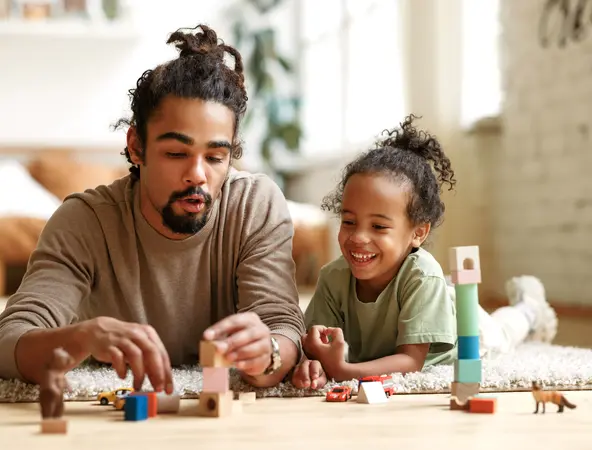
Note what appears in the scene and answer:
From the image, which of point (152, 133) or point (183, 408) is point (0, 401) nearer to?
point (183, 408)

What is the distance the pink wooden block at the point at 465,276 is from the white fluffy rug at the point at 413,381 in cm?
31

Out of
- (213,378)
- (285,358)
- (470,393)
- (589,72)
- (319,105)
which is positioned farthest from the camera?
(319,105)

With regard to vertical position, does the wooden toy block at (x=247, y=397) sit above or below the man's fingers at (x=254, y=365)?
below

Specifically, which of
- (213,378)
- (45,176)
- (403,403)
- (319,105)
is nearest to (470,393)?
(403,403)

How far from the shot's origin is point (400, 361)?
5.60ft

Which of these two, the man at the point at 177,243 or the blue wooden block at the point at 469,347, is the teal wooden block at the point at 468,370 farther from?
the man at the point at 177,243

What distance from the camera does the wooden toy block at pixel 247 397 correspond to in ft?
4.95

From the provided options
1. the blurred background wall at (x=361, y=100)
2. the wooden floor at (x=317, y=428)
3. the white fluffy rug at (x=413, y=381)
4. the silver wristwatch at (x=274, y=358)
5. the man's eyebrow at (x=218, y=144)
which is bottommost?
the wooden floor at (x=317, y=428)

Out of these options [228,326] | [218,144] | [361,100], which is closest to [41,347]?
[228,326]

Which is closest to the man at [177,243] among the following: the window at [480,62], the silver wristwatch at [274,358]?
the silver wristwatch at [274,358]

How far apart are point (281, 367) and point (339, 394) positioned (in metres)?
0.13

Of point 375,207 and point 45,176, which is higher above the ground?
point 45,176

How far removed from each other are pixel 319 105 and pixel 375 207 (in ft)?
13.3

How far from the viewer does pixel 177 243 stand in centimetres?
178
